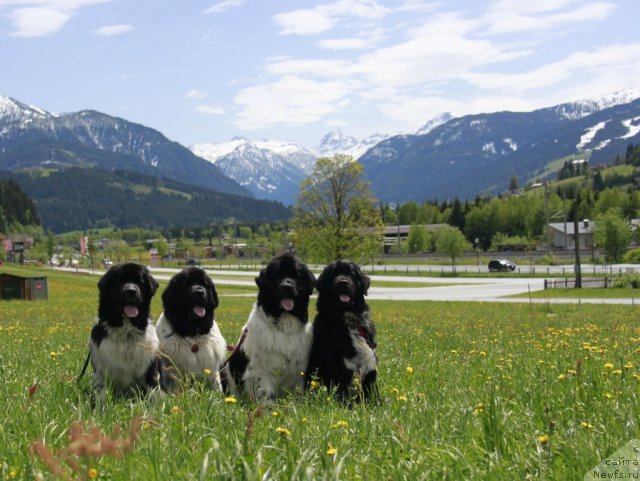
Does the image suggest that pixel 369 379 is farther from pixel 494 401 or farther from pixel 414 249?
pixel 414 249

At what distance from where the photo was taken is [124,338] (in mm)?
6641

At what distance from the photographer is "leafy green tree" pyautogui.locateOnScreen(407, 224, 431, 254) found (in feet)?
439

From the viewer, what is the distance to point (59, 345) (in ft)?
36.6

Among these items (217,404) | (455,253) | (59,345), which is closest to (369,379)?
(217,404)

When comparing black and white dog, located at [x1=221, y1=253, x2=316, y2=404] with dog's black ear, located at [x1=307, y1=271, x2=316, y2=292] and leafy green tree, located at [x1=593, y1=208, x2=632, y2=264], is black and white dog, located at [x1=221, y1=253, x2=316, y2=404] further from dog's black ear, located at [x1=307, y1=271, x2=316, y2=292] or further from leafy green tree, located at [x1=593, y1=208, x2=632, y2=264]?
leafy green tree, located at [x1=593, y1=208, x2=632, y2=264]

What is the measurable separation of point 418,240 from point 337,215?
7492 centimetres

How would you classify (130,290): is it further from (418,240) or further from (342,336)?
(418,240)

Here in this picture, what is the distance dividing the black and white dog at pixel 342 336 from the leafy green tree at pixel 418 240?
420ft

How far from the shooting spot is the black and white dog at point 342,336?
6594 mm

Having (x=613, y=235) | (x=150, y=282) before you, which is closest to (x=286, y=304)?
(x=150, y=282)

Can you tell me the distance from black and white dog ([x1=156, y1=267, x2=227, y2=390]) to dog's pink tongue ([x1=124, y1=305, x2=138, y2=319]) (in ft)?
2.42

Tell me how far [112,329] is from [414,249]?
430ft

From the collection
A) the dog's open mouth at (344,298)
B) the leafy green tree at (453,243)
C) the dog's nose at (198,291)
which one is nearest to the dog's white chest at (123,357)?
the dog's nose at (198,291)

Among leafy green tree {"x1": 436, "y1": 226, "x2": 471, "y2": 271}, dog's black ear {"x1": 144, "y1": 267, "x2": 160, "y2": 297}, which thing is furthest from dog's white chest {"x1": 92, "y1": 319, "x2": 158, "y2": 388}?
leafy green tree {"x1": 436, "y1": 226, "x2": 471, "y2": 271}
